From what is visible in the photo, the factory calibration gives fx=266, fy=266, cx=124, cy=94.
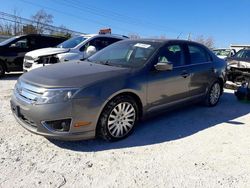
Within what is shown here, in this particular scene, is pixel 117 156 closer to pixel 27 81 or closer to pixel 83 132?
pixel 83 132

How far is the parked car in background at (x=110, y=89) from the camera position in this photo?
136 inches

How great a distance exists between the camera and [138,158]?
138 inches

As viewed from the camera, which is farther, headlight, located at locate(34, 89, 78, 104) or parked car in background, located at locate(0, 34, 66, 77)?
parked car in background, located at locate(0, 34, 66, 77)

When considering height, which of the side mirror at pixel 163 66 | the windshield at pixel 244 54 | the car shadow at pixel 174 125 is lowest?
the car shadow at pixel 174 125

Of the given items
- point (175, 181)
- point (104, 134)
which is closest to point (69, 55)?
Answer: point (104, 134)

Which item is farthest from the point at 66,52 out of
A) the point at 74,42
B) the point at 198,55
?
the point at 198,55

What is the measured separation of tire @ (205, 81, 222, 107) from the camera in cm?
607

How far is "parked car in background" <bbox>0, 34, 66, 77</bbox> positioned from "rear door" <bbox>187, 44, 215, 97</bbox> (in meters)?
6.85

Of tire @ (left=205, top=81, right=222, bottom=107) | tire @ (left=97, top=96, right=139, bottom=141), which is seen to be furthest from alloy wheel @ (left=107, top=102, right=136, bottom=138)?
tire @ (left=205, top=81, right=222, bottom=107)

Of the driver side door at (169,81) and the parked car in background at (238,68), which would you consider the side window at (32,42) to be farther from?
the parked car in background at (238,68)

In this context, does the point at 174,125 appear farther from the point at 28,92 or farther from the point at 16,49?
the point at 16,49

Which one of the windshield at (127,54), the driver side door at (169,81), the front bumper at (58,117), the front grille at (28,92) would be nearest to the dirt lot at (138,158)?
the front bumper at (58,117)

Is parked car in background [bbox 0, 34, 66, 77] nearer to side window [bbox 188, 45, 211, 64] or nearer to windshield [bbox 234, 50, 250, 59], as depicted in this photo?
side window [bbox 188, 45, 211, 64]

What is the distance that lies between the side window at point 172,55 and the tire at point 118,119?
107 centimetres
